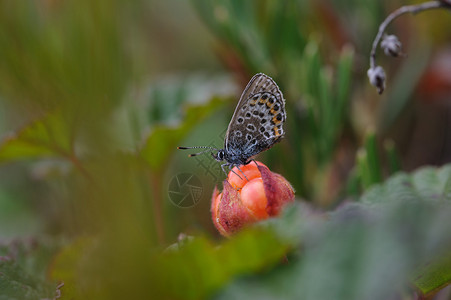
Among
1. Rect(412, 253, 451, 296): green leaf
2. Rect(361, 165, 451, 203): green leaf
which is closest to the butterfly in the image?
Rect(361, 165, 451, 203): green leaf

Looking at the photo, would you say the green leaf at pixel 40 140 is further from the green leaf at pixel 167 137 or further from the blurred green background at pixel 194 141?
the green leaf at pixel 167 137

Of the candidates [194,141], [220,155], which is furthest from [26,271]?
[194,141]

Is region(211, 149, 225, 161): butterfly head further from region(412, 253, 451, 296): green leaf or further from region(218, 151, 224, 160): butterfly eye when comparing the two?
region(412, 253, 451, 296): green leaf

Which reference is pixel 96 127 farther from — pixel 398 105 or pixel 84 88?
pixel 398 105

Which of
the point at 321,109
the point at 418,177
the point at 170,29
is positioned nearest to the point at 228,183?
the point at 418,177

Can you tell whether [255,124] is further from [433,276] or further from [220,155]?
[433,276]

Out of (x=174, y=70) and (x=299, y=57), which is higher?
(x=174, y=70)
